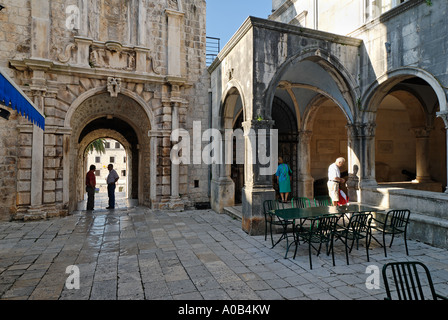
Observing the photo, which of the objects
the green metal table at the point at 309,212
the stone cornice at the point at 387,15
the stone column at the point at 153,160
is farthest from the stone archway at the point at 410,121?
the stone column at the point at 153,160

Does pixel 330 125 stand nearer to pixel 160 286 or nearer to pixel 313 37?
pixel 313 37

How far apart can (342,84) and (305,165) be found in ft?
11.8

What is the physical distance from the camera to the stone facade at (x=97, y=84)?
301 inches

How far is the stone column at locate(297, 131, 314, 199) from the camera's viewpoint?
10.1m

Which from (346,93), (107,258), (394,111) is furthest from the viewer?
(394,111)

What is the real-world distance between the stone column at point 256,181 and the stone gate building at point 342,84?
0.9 inches

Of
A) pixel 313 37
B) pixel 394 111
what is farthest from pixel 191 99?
pixel 394 111

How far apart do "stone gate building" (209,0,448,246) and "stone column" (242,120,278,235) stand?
2cm

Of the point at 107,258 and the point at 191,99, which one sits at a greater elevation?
the point at 191,99

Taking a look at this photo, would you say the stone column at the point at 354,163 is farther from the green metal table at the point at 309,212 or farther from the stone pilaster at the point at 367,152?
the green metal table at the point at 309,212

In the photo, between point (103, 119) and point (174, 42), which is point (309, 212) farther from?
point (103, 119)

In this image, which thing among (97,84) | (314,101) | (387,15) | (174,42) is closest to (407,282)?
(387,15)
